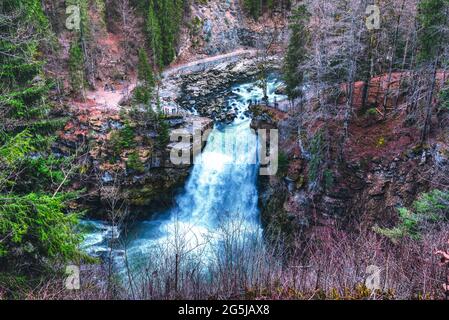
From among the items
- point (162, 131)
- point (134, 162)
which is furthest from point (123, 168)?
point (162, 131)

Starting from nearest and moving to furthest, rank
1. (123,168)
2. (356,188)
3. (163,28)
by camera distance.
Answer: (356,188) < (123,168) < (163,28)

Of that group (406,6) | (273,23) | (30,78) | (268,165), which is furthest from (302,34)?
(273,23)

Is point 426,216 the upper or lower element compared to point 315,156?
lower

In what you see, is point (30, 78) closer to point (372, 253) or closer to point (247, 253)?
point (247, 253)

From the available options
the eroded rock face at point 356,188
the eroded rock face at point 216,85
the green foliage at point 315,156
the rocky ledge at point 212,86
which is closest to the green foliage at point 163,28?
the rocky ledge at point 212,86

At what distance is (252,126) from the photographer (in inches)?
1129

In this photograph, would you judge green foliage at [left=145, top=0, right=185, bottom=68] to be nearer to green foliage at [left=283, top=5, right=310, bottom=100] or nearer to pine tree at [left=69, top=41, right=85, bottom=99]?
pine tree at [left=69, top=41, right=85, bottom=99]

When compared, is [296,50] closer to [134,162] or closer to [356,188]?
[356,188]

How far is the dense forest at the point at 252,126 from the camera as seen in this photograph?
9211 millimetres

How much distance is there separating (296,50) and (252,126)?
7.22m

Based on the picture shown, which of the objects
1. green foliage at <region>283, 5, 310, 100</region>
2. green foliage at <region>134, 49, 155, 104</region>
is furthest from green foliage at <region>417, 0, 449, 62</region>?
green foliage at <region>134, 49, 155, 104</region>

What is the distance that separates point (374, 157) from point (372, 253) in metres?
13.1

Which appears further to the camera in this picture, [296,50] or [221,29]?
[221,29]

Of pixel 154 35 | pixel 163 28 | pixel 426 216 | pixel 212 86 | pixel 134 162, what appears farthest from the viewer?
pixel 163 28
